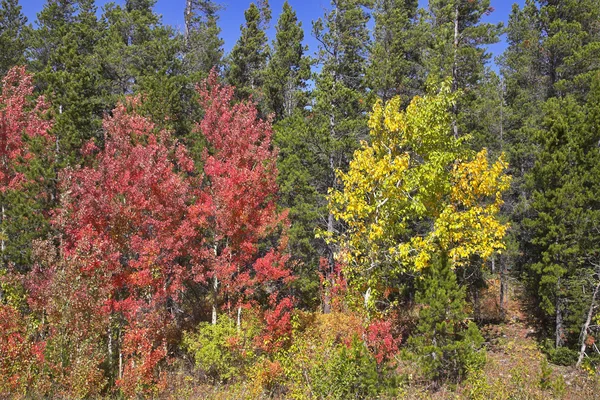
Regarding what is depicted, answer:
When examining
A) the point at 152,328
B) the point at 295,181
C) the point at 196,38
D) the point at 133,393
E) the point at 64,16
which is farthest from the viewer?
the point at 196,38

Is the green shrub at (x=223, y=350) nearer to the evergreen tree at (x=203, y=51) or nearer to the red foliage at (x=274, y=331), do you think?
the red foliage at (x=274, y=331)

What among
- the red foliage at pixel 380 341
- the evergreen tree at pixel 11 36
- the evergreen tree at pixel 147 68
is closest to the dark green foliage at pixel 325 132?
the evergreen tree at pixel 147 68

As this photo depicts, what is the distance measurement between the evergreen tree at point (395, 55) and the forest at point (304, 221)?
18 centimetres

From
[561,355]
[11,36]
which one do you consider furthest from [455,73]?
[11,36]

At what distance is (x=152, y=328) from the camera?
530 inches

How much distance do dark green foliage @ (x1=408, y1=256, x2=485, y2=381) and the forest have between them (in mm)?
67

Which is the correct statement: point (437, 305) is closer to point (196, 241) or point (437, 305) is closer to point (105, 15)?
point (196, 241)

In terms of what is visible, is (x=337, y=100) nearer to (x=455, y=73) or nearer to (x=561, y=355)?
(x=455, y=73)

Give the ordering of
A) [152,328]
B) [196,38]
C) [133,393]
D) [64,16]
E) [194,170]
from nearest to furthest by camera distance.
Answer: [133,393]
[152,328]
[194,170]
[64,16]
[196,38]

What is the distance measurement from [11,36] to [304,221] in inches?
905

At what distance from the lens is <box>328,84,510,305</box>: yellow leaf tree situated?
433 inches

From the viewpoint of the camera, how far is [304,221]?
21156mm

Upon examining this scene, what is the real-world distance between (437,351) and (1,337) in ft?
42.2

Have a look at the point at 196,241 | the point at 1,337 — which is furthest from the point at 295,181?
the point at 1,337
